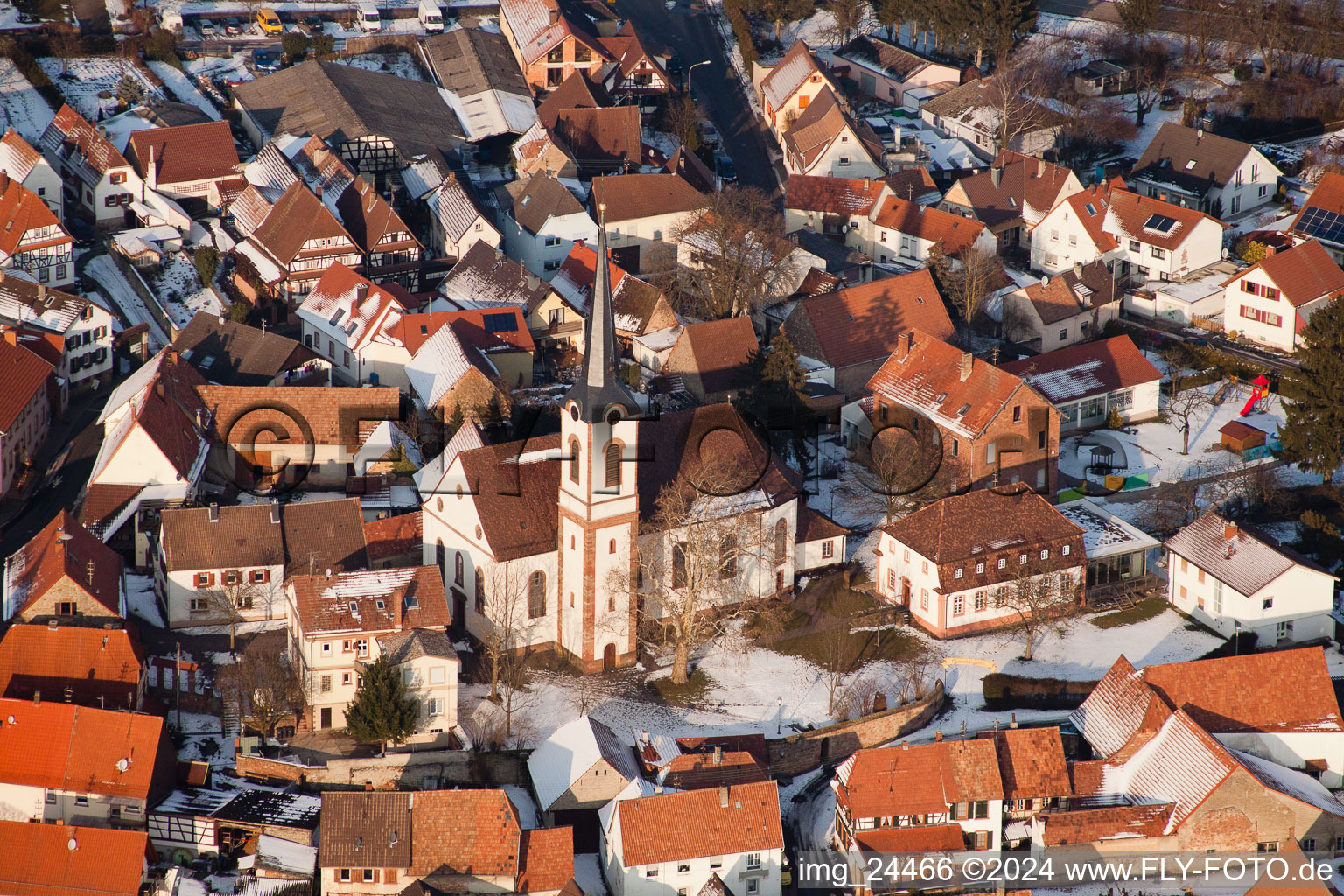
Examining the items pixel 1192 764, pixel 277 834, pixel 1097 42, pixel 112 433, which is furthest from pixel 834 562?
pixel 1097 42

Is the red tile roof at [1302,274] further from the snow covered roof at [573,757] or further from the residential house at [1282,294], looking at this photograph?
the snow covered roof at [573,757]

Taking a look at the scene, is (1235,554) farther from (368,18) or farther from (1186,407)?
(368,18)

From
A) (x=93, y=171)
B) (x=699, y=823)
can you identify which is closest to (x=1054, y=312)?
(x=699, y=823)

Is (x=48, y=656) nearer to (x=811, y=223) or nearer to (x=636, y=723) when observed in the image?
(x=636, y=723)

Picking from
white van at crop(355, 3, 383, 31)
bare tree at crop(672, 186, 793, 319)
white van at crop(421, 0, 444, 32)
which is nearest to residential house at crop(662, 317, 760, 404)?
bare tree at crop(672, 186, 793, 319)

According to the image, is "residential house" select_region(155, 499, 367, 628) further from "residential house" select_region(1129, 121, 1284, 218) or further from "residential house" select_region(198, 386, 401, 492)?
"residential house" select_region(1129, 121, 1284, 218)

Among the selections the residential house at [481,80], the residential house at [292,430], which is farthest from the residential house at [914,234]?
the residential house at [292,430]
